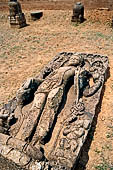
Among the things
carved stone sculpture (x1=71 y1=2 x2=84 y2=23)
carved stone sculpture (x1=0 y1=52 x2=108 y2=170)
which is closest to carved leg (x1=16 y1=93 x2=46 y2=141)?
carved stone sculpture (x1=0 y1=52 x2=108 y2=170)

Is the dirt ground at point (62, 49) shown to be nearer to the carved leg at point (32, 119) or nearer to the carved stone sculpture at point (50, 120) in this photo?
the carved stone sculpture at point (50, 120)

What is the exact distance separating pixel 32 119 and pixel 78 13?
1088 cm

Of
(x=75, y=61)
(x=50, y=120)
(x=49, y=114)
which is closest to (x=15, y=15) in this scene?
(x=75, y=61)

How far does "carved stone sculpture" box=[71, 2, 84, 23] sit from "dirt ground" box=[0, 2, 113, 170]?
0.39 metres

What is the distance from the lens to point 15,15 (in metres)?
14.6

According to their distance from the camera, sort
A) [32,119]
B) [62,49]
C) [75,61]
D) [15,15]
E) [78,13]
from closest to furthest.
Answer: [32,119]
[75,61]
[62,49]
[78,13]
[15,15]

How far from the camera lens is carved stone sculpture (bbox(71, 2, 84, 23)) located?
540 inches

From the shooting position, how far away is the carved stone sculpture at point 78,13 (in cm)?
1373

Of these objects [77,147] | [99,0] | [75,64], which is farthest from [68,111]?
[99,0]

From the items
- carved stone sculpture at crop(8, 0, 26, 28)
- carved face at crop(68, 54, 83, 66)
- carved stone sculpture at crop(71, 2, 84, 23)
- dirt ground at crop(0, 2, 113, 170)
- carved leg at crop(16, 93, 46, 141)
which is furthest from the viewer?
carved stone sculpture at crop(8, 0, 26, 28)

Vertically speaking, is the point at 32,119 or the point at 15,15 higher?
the point at 15,15

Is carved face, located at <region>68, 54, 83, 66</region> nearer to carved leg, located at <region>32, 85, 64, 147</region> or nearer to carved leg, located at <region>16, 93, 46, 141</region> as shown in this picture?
carved leg, located at <region>32, 85, 64, 147</region>

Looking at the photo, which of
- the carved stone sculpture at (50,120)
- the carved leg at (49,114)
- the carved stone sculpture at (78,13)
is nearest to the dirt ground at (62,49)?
the carved stone sculpture at (78,13)

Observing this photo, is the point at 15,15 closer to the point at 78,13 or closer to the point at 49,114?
the point at 78,13
